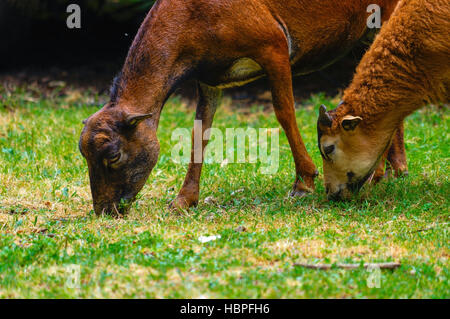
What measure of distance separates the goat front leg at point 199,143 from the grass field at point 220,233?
19cm

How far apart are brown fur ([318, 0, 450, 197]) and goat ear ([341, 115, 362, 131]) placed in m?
0.05

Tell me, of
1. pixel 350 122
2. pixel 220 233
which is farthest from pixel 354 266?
pixel 350 122

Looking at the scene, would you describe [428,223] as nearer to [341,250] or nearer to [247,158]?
[341,250]

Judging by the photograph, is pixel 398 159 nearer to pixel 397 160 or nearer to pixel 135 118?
pixel 397 160

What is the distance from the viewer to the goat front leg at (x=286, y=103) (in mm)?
6242

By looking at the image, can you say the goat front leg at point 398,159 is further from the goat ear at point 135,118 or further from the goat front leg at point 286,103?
the goat ear at point 135,118

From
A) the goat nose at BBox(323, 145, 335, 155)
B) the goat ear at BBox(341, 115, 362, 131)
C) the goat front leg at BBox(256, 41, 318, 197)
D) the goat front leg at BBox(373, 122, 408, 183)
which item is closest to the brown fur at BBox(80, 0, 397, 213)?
the goat front leg at BBox(256, 41, 318, 197)

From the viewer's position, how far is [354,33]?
691 cm

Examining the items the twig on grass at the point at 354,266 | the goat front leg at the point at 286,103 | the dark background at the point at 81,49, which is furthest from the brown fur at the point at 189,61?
the dark background at the point at 81,49

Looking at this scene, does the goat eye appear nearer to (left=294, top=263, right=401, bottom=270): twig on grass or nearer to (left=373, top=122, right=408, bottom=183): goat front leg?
(left=294, top=263, right=401, bottom=270): twig on grass

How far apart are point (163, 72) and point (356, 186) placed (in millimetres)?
2158

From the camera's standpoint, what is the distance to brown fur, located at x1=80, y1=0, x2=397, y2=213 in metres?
5.91

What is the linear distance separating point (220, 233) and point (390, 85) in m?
2.10
